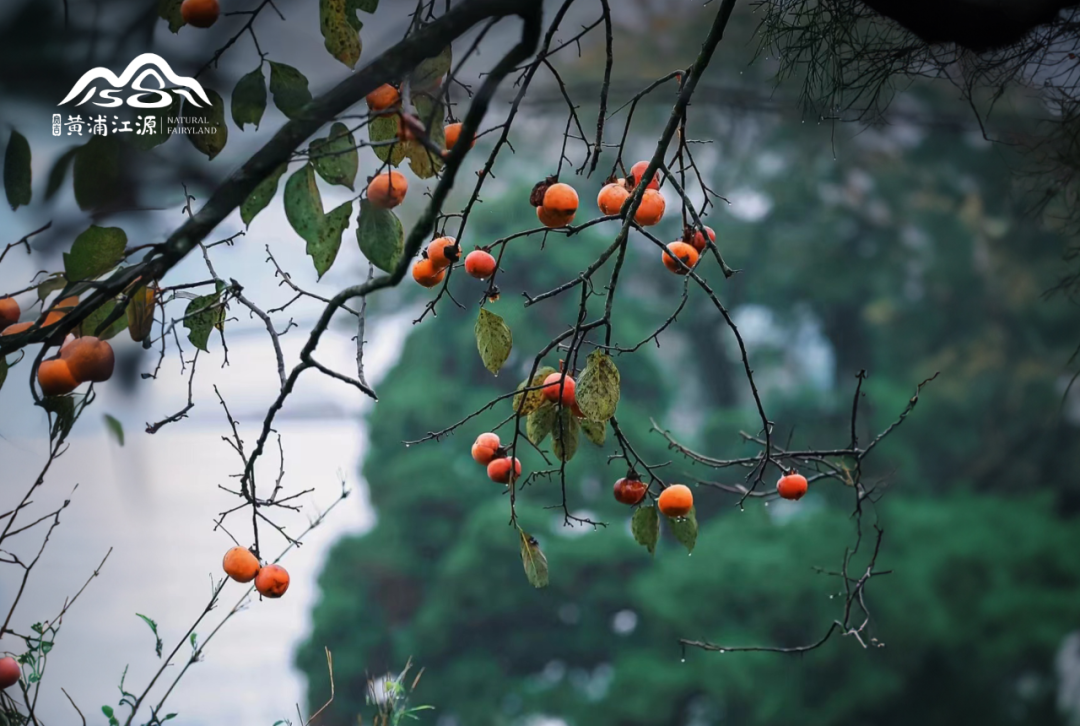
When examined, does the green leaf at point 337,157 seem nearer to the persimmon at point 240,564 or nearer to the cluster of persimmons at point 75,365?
the cluster of persimmons at point 75,365

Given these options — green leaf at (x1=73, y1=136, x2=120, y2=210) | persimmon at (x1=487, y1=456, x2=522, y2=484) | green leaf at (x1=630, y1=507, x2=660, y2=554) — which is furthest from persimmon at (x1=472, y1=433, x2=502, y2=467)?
green leaf at (x1=73, y1=136, x2=120, y2=210)

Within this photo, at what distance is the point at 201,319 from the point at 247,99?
0.16m

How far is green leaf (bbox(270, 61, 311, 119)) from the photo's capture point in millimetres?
549

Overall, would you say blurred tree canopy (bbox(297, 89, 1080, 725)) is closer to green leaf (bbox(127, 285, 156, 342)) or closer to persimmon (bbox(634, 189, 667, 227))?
persimmon (bbox(634, 189, 667, 227))

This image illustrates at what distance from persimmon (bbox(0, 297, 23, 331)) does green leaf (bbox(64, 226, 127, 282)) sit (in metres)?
0.14

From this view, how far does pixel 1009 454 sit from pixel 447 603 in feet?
8.30

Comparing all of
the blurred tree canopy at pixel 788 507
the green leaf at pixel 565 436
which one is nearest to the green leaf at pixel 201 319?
the green leaf at pixel 565 436

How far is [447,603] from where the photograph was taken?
3688 millimetres

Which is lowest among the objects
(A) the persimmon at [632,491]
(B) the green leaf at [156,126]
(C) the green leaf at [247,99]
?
(A) the persimmon at [632,491]

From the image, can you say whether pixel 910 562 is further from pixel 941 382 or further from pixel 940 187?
pixel 940 187

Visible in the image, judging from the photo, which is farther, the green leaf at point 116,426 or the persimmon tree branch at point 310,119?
the green leaf at point 116,426

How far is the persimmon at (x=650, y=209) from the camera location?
672mm

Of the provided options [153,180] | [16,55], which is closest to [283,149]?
[153,180]

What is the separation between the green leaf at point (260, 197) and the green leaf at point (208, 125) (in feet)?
0.34
